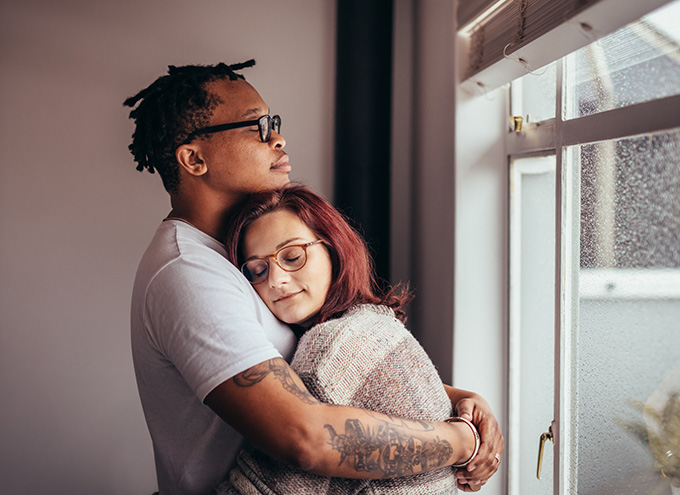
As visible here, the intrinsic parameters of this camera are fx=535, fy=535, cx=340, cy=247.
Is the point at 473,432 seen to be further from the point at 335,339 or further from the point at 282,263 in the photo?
the point at 282,263

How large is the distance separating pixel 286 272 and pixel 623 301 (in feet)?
2.71

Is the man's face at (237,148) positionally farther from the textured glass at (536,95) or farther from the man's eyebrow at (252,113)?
the textured glass at (536,95)

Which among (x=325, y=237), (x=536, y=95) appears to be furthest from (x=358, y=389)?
(x=536, y=95)

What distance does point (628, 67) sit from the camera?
124cm

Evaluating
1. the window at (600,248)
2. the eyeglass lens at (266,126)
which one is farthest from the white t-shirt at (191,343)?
the window at (600,248)

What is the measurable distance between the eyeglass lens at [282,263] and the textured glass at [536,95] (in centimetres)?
85

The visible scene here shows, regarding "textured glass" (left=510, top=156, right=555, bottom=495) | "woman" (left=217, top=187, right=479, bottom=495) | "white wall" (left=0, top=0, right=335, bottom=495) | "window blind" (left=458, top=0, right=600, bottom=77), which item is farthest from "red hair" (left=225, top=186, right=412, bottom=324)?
"white wall" (left=0, top=0, right=335, bottom=495)

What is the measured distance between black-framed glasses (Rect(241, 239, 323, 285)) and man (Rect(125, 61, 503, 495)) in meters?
0.08

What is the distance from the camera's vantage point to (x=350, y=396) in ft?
3.89

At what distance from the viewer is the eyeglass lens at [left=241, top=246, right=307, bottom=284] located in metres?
1.41

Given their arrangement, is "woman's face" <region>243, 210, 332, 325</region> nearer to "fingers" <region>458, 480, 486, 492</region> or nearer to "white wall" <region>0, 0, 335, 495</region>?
"fingers" <region>458, 480, 486, 492</region>

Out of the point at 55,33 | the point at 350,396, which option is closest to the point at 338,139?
the point at 55,33

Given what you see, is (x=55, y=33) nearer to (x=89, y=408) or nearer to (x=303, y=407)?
(x=89, y=408)

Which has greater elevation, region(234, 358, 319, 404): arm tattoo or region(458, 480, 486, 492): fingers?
region(234, 358, 319, 404): arm tattoo
